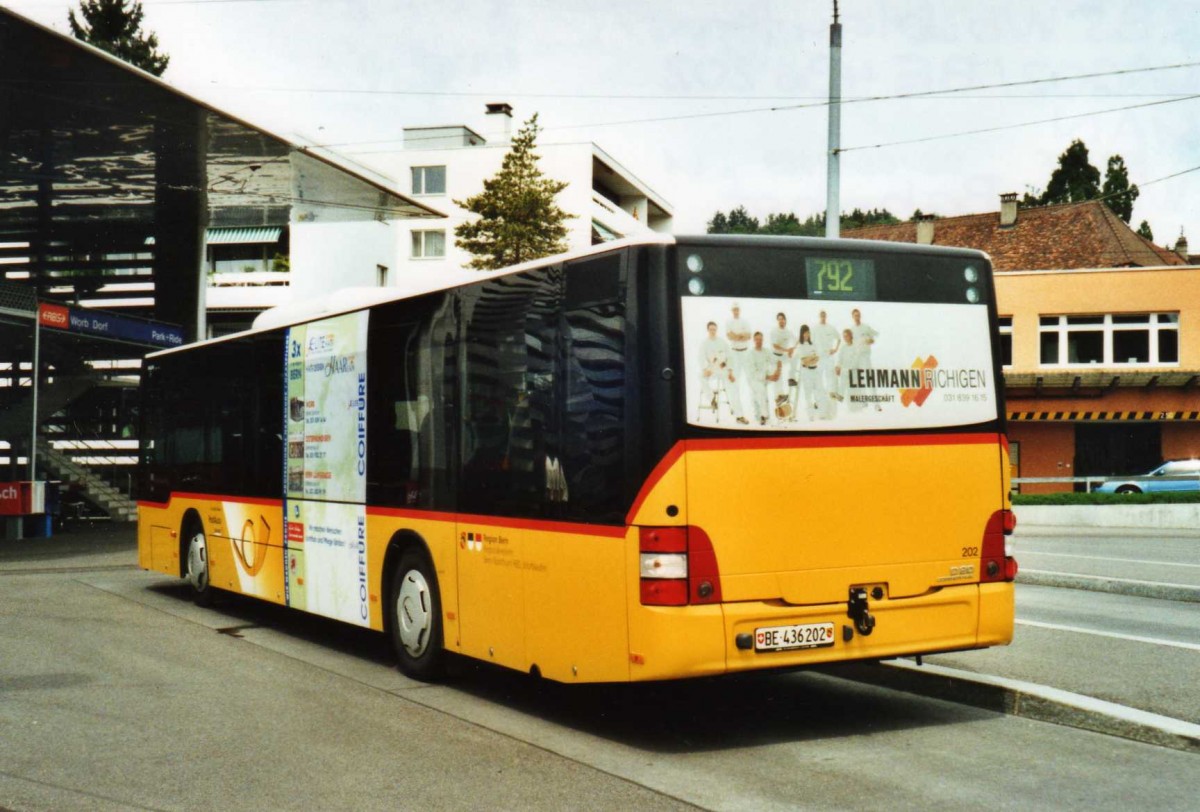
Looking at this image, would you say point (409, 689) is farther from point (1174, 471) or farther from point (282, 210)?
point (1174, 471)

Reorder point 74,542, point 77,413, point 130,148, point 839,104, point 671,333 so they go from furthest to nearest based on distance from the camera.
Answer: point 77,413, point 74,542, point 130,148, point 839,104, point 671,333

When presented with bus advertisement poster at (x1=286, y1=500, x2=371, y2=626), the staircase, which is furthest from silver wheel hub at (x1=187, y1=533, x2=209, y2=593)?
the staircase

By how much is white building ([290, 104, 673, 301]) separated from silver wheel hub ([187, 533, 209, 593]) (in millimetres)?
40059

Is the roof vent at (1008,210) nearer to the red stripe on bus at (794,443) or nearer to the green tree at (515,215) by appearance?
the green tree at (515,215)

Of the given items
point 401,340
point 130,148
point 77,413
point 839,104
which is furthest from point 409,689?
point 77,413

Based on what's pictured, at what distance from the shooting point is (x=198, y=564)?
14.5 meters

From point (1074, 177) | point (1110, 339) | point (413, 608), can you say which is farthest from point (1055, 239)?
point (413, 608)

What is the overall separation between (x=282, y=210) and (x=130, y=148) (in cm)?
812

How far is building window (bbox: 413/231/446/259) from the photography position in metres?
64.2

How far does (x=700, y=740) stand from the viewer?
7.64m

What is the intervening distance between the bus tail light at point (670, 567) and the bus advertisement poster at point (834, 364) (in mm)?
634

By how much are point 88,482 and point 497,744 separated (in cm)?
3167

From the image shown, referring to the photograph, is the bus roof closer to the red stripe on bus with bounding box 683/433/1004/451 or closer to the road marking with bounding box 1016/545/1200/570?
the red stripe on bus with bounding box 683/433/1004/451

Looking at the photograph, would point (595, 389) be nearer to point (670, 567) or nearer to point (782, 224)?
point (670, 567)
